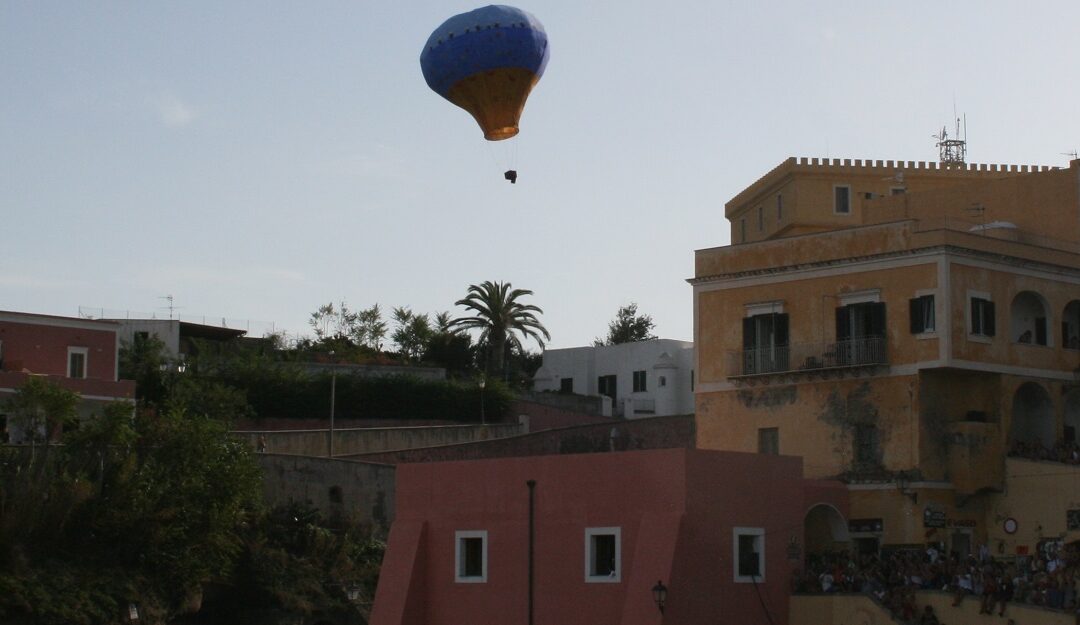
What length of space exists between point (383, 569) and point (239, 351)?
31.6 metres

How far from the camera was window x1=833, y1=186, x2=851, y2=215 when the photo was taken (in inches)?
1868

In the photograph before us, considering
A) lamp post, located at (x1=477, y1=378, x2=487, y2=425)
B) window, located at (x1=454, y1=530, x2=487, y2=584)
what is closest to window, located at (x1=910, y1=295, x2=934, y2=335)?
window, located at (x1=454, y1=530, x2=487, y2=584)

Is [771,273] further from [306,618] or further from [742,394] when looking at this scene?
[306,618]

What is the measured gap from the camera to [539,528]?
3303cm

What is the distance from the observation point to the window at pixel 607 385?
7062cm

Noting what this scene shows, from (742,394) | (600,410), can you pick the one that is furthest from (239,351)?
(742,394)

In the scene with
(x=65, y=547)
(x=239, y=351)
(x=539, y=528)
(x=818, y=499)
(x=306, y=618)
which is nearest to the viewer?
(x=539, y=528)

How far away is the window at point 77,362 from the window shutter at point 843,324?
26.4 metres

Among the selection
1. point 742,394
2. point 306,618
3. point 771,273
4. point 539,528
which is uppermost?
point 771,273

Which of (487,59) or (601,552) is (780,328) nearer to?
(601,552)

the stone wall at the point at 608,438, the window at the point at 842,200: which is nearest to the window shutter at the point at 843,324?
the window at the point at 842,200

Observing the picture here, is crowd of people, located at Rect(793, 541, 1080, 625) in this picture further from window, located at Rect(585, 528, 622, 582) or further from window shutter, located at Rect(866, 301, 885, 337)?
window shutter, located at Rect(866, 301, 885, 337)

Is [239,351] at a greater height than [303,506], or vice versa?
[239,351]

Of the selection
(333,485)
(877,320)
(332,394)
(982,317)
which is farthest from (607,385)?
(982,317)
